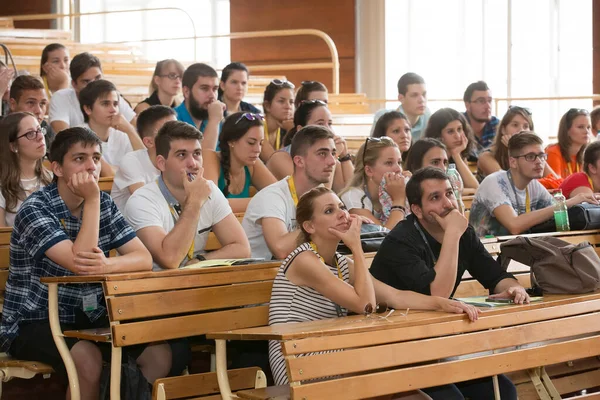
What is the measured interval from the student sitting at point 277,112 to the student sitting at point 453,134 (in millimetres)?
990

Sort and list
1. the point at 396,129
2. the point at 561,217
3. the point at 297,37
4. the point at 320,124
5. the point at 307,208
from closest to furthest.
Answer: the point at 307,208 < the point at 561,217 < the point at 320,124 < the point at 396,129 < the point at 297,37

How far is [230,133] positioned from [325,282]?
1905 mm

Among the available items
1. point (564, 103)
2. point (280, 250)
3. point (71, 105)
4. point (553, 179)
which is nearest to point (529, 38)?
point (564, 103)

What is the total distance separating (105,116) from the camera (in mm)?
6105

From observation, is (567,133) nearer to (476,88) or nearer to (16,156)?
(476,88)

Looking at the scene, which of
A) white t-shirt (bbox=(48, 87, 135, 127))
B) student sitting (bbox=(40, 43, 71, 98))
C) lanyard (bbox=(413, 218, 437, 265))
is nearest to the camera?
lanyard (bbox=(413, 218, 437, 265))

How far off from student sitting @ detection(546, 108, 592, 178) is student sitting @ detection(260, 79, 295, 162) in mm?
1970

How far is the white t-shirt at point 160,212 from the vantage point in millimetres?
4301

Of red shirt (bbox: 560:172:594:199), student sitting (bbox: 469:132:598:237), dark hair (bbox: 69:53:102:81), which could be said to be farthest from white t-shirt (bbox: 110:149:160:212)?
red shirt (bbox: 560:172:594:199)

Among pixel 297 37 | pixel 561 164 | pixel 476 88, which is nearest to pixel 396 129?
pixel 561 164

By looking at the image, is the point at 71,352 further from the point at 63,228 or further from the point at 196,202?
the point at 196,202

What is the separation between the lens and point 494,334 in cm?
359

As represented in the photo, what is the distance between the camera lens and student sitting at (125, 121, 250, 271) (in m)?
4.18

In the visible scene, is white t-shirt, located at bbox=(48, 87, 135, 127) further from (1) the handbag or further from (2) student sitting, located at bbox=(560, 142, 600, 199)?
(1) the handbag
